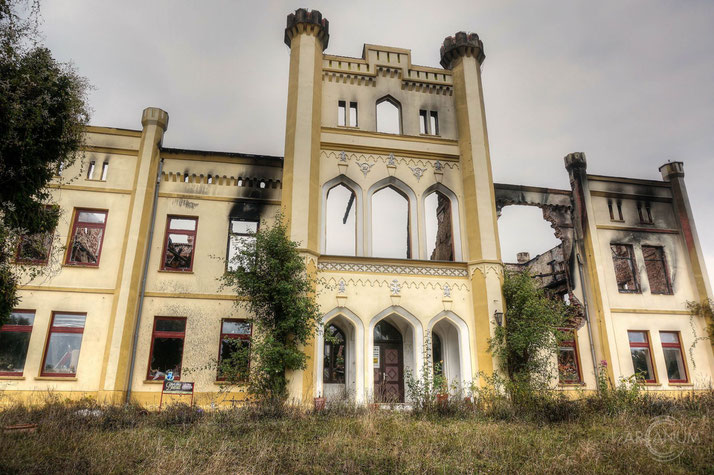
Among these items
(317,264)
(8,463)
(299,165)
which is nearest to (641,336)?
(317,264)

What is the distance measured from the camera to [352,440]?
27.0ft

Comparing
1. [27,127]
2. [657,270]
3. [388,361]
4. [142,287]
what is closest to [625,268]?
[657,270]

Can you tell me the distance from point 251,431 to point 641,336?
15348 mm

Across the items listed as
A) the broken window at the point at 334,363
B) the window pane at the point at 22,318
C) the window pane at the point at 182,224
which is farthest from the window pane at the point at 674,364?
the window pane at the point at 22,318

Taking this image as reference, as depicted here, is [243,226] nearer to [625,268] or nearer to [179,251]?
[179,251]

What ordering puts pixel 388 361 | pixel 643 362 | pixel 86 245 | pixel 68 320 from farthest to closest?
pixel 643 362 → pixel 388 361 → pixel 86 245 → pixel 68 320

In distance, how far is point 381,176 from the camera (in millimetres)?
15719

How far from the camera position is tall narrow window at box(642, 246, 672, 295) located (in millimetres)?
18656

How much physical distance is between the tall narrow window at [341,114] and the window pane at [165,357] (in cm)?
888

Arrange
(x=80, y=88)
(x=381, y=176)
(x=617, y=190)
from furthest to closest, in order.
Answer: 1. (x=617, y=190)
2. (x=381, y=176)
3. (x=80, y=88)

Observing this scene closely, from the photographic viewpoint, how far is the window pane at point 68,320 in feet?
47.4

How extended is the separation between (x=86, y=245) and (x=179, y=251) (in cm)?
285

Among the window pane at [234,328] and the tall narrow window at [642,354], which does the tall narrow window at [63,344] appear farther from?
the tall narrow window at [642,354]

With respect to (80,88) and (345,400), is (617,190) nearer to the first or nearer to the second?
(345,400)
